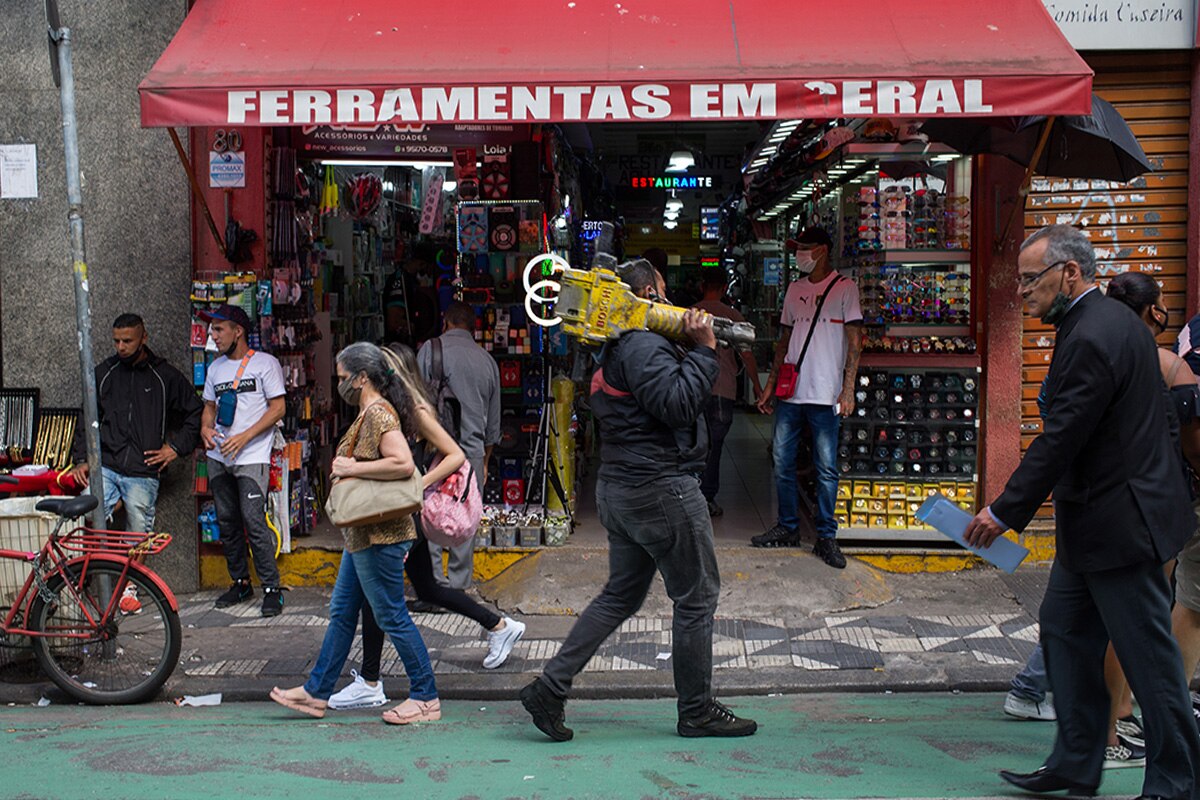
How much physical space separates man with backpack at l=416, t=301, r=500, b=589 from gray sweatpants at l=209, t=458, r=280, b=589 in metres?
1.03

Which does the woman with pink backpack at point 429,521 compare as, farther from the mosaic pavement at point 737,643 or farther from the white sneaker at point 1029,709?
the white sneaker at point 1029,709

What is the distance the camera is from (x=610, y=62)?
722cm

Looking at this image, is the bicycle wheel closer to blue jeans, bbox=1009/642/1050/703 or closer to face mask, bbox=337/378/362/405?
face mask, bbox=337/378/362/405

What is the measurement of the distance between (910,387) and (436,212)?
3776 mm

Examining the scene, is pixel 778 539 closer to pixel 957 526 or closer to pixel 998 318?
pixel 998 318

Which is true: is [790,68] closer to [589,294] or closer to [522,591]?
[589,294]

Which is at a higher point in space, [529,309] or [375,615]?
[529,309]

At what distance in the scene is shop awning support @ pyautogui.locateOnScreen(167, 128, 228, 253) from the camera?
749 centimetres

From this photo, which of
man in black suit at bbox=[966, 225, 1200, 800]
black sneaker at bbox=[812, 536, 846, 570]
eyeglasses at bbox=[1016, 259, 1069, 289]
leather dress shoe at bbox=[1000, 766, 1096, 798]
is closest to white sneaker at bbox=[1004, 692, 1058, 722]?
leather dress shoe at bbox=[1000, 766, 1096, 798]

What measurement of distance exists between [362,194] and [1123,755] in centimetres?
733

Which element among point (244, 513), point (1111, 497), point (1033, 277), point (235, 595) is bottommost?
point (235, 595)

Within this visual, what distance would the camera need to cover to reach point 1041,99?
6.89 m

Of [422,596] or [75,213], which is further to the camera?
[75,213]

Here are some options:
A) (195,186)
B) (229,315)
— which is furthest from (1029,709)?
(195,186)
